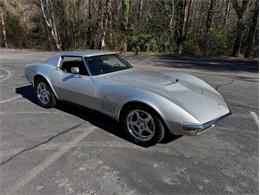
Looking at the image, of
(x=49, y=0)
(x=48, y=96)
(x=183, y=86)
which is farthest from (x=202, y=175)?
(x=49, y=0)

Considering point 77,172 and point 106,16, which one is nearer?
point 77,172

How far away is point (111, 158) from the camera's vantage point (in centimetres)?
342

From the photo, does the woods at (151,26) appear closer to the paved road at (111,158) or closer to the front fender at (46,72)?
the front fender at (46,72)

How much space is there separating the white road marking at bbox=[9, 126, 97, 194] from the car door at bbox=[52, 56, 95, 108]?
1.86 ft

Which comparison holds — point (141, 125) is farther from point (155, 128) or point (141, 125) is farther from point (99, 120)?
point (99, 120)

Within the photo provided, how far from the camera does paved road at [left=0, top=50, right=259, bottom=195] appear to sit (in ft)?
9.34

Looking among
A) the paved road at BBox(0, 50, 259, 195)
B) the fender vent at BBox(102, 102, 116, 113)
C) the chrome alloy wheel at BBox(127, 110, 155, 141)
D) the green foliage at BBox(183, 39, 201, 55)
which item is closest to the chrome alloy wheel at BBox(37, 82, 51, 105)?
the paved road at BBox(0, 50, 259, 195)

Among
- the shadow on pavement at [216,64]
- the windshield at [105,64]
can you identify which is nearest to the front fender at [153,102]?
the windshield at [105,64]

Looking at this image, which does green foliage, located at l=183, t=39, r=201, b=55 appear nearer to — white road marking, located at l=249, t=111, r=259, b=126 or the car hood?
white road marking, located at l=249, t=111, r=259, b=126

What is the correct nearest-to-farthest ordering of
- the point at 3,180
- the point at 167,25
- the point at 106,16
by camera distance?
1. the point at 3,180
2. the point at 106,16
3. the point at 167,25

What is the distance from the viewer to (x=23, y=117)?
16.1 feet

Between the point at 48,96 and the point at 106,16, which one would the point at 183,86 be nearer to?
the point at 48,96

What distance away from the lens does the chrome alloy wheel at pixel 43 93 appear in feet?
17.2

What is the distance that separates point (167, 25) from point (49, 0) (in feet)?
35.2
